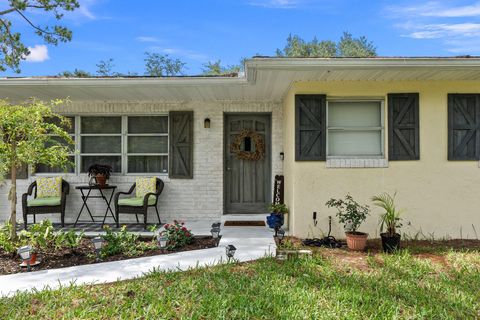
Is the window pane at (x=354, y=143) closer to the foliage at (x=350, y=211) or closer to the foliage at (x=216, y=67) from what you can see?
the foliage at (x=350, y=211)

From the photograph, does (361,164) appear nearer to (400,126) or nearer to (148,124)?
(400,126)

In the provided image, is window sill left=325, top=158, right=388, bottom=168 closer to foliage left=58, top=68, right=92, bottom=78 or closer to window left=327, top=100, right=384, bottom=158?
window left=327, top=100, right=384, bottom=158

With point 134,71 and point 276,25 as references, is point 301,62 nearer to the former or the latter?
point 134,71

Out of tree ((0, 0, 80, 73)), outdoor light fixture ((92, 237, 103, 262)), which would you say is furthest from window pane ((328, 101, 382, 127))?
tree ((0, 0, 80, 73))

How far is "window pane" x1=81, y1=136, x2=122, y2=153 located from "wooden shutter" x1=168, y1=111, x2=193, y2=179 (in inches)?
46.5

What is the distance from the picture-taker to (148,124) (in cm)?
719

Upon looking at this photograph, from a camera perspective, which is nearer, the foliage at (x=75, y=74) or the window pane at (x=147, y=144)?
the foliage at (x=75, y=74)

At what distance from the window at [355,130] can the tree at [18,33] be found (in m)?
7.18

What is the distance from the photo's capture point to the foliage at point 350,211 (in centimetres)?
492

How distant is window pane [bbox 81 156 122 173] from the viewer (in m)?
7.20

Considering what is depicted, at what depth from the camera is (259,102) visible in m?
7.01

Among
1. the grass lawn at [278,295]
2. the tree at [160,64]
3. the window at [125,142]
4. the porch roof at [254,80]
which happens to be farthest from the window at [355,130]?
the tree at [160,64]

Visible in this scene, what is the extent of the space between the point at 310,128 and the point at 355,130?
75 cm

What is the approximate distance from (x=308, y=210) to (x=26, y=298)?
149 inches
